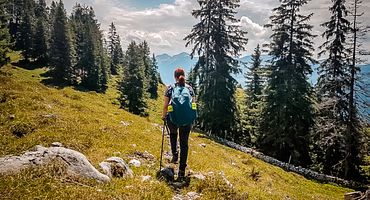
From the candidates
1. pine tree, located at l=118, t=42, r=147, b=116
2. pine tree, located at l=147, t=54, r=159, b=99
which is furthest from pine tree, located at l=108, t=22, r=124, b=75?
pine tree, located at l=118, t=42, r=147, b=116

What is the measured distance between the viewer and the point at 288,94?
31797 millimetres

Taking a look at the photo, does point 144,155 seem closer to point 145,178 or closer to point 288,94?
point 145,178

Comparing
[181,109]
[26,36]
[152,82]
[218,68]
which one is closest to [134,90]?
[218,68]

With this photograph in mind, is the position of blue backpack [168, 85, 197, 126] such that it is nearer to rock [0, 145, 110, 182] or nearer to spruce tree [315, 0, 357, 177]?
rock [0, 145, 110, 182]

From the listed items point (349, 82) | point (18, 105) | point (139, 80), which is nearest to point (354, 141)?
point (349, 82)

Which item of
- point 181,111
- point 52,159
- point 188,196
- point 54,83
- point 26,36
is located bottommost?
point 188,196

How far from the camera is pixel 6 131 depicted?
11.0m

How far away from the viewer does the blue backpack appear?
846 centimetres

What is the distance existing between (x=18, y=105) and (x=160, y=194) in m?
11.3

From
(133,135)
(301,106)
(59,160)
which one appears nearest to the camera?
(59,160)

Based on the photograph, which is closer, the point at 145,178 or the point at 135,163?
the point at 145,178

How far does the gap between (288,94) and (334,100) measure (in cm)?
467

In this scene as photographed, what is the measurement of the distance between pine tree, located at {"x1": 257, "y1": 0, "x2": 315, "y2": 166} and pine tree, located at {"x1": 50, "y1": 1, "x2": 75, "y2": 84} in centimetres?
5881

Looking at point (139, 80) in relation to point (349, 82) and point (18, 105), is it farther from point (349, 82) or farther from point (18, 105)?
point (18, 105)
